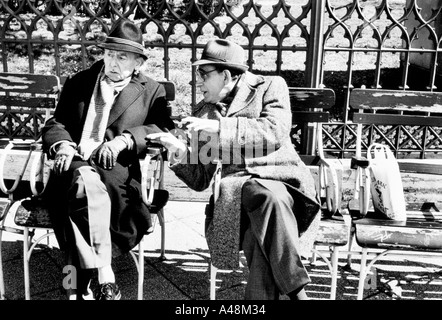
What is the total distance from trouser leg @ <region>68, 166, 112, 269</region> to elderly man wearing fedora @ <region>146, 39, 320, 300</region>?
52cm

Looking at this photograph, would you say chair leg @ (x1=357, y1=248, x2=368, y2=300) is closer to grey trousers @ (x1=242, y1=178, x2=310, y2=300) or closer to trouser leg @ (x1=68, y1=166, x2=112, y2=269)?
grey trousers @ (x1=242, y1=178, x2=310, y2=300)

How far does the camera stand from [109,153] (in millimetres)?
3480

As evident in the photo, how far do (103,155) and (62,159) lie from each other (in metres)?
0.26

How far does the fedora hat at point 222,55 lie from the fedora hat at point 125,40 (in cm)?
52

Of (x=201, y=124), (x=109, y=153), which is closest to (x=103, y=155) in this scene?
(x=109, y=153)

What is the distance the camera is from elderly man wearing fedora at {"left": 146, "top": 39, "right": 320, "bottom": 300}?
10.3ft

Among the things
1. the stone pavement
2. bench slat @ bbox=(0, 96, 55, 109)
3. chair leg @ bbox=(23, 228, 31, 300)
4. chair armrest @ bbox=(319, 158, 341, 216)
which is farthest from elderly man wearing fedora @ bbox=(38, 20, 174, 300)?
chair armrest @ bbox=(319, 158, 341, 216)

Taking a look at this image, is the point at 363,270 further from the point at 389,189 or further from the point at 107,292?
the point at 107,292

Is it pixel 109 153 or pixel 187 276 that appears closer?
pixel 109 153

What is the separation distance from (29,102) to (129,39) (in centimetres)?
102

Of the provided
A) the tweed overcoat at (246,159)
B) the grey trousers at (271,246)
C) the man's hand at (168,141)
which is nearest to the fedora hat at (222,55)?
the tweed overcoat at (246,159)

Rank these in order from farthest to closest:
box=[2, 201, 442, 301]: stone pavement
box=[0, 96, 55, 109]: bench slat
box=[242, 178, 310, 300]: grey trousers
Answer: box=[0, 96, 55, 109]: bench slat
box=[2, 201, 442, 301]: stone pavement
box=[242, 178, 310, 300]: grey trousers
